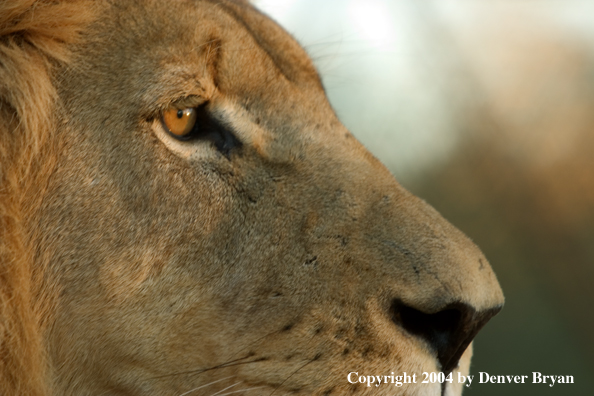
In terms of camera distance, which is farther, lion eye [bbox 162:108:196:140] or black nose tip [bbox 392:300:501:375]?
lion eye [bbox 162:108:196:140]

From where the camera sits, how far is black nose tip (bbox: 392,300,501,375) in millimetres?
1167

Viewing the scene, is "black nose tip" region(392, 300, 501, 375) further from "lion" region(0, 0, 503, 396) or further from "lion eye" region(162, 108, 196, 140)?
"lion eye" region(162, 108, 196, 140)

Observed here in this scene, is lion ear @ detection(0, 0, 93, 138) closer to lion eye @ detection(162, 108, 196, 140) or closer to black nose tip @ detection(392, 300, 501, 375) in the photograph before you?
lion eye @ detection(162, 108, 196, 140)

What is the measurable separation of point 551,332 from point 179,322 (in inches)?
78.0

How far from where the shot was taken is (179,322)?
1.21 meters

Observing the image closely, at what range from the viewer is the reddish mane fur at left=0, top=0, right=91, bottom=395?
1183 millimetres

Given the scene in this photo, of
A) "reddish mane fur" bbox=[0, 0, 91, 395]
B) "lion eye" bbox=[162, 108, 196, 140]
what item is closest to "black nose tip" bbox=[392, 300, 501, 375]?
"lion eye" bbox=[162, 108, 196, 140]

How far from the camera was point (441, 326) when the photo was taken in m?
1.18

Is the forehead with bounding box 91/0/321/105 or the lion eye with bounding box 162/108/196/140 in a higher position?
the forehead with bounding box 91/0/321/105

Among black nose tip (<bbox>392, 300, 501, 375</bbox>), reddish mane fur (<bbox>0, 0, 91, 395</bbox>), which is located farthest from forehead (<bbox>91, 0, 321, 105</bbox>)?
black nose tip (<bbox>392, 300, 501, 375</bbox>)

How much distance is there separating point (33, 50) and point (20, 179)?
0.96ft

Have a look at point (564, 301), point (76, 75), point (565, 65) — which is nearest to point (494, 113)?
point (565, 65)

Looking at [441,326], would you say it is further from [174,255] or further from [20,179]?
[20,179]

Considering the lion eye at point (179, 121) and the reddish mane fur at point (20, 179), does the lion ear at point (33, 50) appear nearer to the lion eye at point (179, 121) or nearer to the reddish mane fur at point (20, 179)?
the reddish mane fur at point (20, 179)
